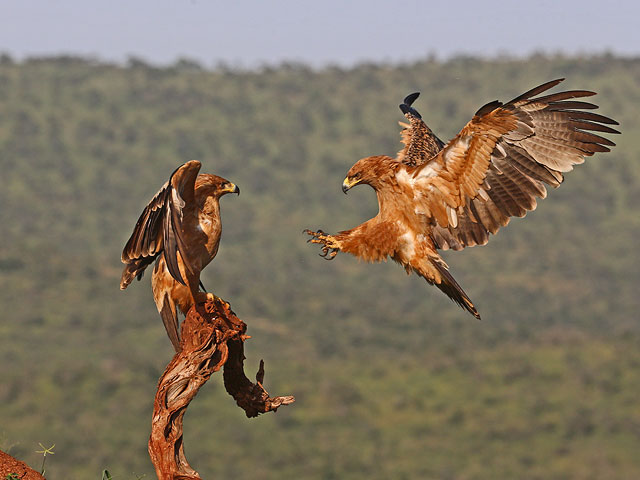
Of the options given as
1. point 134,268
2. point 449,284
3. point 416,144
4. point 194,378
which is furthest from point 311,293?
point 194,378

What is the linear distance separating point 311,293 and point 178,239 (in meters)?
37.4

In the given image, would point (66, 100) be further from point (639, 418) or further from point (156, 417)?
point (156, 417)

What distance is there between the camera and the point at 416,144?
34.7 ft

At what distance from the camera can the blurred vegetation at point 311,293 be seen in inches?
1124

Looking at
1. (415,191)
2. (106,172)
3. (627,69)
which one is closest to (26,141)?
(106,172)

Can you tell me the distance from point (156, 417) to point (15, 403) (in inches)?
883

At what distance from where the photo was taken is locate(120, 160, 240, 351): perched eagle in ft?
25.1

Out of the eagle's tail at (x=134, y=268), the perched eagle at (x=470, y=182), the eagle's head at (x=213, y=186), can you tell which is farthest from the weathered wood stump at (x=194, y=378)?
the perched eagle at (x=470, y=182)

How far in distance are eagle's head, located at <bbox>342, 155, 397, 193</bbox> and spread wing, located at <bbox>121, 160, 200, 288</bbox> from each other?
165 centimetres

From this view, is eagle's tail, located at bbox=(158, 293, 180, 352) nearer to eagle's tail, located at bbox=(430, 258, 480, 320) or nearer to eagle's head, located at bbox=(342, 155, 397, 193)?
eagle's head, located at bbox=(342, 155, 397, 193)

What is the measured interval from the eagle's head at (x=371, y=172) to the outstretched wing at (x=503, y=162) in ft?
0.69

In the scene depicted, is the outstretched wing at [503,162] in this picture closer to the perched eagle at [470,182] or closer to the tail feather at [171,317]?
the perched eagle at [470,182]

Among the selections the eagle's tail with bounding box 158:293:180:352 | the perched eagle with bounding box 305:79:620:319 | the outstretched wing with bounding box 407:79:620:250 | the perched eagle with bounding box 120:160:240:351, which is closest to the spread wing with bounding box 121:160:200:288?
the perched eagle with bounding box 120:160:240:351

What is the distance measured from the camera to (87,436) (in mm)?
27328
